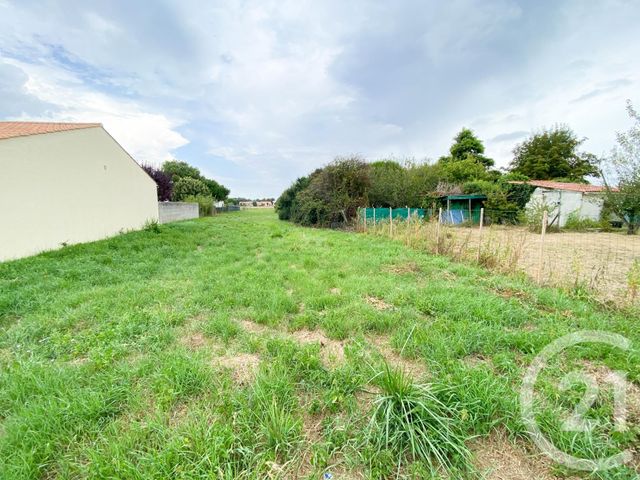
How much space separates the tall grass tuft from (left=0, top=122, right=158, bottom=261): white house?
875 centimetres

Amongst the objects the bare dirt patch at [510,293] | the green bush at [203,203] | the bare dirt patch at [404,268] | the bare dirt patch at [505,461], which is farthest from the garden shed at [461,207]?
the green bush at [203,203]

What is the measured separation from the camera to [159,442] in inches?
59.4

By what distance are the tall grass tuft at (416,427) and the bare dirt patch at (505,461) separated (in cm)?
11

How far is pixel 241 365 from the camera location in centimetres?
229

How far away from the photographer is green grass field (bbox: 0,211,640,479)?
143 centimetres

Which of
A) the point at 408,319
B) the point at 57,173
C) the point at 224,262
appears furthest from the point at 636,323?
the point at 57,173

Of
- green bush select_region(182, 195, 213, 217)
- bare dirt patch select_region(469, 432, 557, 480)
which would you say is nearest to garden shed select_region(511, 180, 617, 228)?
bare dirt patch select_region(469, 432, 557, 480)

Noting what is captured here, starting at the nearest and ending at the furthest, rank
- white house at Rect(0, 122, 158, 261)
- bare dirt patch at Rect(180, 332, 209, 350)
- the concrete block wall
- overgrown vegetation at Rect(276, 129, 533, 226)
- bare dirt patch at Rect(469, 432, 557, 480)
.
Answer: bare dirt patch at Rect(469, 432, 557, 480), bare dirt patch at Rect(180, 332, 209, 350), white house at Rect(0, 122, 158, 261), overgrown vegetation at Rect(276, 129, 533, 226), the concrete block wall

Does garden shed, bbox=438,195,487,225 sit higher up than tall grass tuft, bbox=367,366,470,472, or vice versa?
garden shed, bbox=438,195,487,225

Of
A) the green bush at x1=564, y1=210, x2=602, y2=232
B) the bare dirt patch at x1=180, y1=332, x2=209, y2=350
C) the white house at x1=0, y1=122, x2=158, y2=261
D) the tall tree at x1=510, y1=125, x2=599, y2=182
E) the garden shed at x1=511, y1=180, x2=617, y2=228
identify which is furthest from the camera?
the tall tree at x1=510, y1=125, x2=599, y2=182

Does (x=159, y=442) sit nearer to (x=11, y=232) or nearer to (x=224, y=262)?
(x=224, y=262)

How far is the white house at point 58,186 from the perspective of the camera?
6.01 m

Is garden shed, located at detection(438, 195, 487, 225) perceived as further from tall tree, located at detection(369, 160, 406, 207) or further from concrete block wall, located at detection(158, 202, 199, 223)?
concrete block wall, located at detection(158, 202, 199, 223)

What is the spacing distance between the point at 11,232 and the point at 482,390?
942 cm
